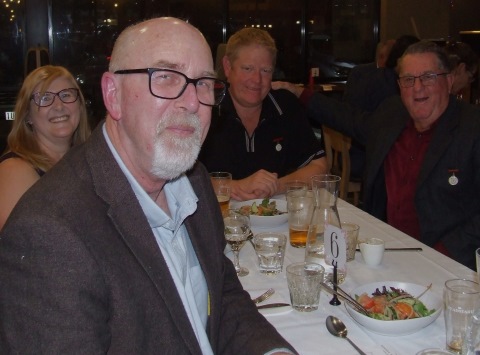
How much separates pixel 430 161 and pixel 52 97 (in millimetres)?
1767

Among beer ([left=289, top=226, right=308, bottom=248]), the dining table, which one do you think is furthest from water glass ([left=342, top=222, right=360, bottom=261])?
beer ([left=289, top=226, right=308, bottom=248])

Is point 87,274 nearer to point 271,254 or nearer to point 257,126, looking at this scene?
point 271,254

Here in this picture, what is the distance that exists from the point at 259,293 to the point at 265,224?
660 millimetres

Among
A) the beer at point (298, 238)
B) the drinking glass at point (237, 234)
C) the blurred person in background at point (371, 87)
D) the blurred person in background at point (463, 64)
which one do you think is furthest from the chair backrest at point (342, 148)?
the drinking glass at point (237, 234)

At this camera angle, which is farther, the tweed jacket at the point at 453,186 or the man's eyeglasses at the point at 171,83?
the tweed jacket at the point at 453,186

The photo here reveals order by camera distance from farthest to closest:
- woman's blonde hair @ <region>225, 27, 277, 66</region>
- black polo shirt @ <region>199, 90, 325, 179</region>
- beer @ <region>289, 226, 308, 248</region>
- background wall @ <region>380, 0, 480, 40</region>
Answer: background wall @ <region>380, 0, 480, 40</region>
black polo shirt @ <region>199, 90, 325, 179</region>
woman's blonde hair @ <region>225, 27, 277, 66</region>
beer @ <region>289, 226, 308, 248</region>

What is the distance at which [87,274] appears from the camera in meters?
0.97

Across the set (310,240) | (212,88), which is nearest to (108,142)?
(212,88)

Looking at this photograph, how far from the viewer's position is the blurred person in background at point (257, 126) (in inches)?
112

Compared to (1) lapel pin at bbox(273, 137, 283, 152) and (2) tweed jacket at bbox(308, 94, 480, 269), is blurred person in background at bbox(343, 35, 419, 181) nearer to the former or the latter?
(1) lapel pin at bbox(273, 137, 283, 152)

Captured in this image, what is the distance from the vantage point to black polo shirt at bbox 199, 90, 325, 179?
294cm

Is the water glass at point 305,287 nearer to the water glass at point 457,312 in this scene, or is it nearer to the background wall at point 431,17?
the water glass at point 457,312

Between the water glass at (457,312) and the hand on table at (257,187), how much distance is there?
4.49 ft

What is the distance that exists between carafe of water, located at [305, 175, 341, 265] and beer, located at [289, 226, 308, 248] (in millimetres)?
209
